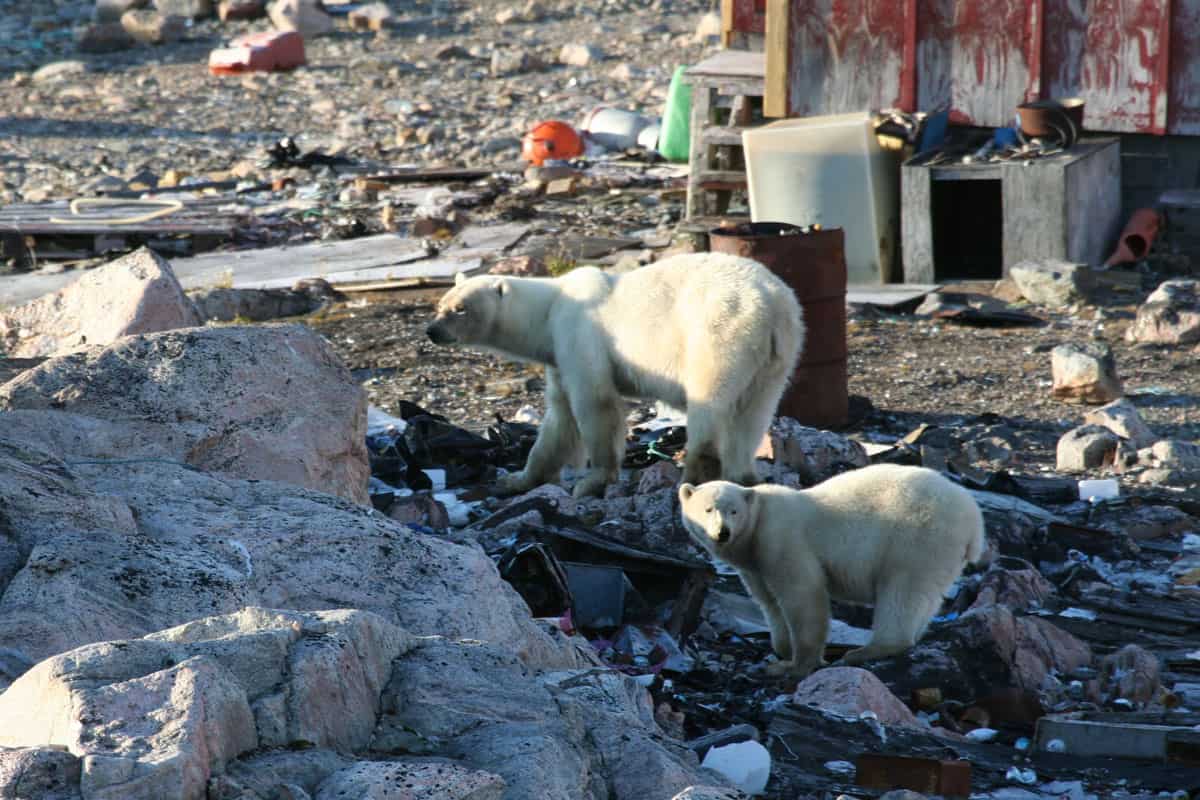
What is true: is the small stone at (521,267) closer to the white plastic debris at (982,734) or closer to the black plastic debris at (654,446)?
the black plastic debris at (654,446)

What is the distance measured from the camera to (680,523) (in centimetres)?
729

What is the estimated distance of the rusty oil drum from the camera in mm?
9242

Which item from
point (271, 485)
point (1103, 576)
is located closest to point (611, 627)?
point (271, 485)

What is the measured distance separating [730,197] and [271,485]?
10337 millimetres

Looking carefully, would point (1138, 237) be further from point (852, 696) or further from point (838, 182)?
point (852, 696)

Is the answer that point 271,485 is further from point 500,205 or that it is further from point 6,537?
point 500,205

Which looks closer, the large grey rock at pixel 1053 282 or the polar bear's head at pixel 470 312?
the polar bear's head at pixel 470 312

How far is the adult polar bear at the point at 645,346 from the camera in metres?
7.51

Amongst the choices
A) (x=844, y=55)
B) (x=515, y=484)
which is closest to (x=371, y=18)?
(x=844, y=55)

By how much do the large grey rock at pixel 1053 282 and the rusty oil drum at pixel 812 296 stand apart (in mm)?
3122

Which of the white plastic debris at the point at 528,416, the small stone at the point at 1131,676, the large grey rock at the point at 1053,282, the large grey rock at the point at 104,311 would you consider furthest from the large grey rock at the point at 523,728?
the large grey rock at the point at 1053,282

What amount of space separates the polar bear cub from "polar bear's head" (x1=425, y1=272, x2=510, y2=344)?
2.59 meters

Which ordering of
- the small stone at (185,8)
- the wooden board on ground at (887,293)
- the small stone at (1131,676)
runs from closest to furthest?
1. the small stone at (1131,676)
2. the wooden board on ground at (887,293)
3. the small stone at (185,8)

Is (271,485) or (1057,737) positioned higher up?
(271,485)
